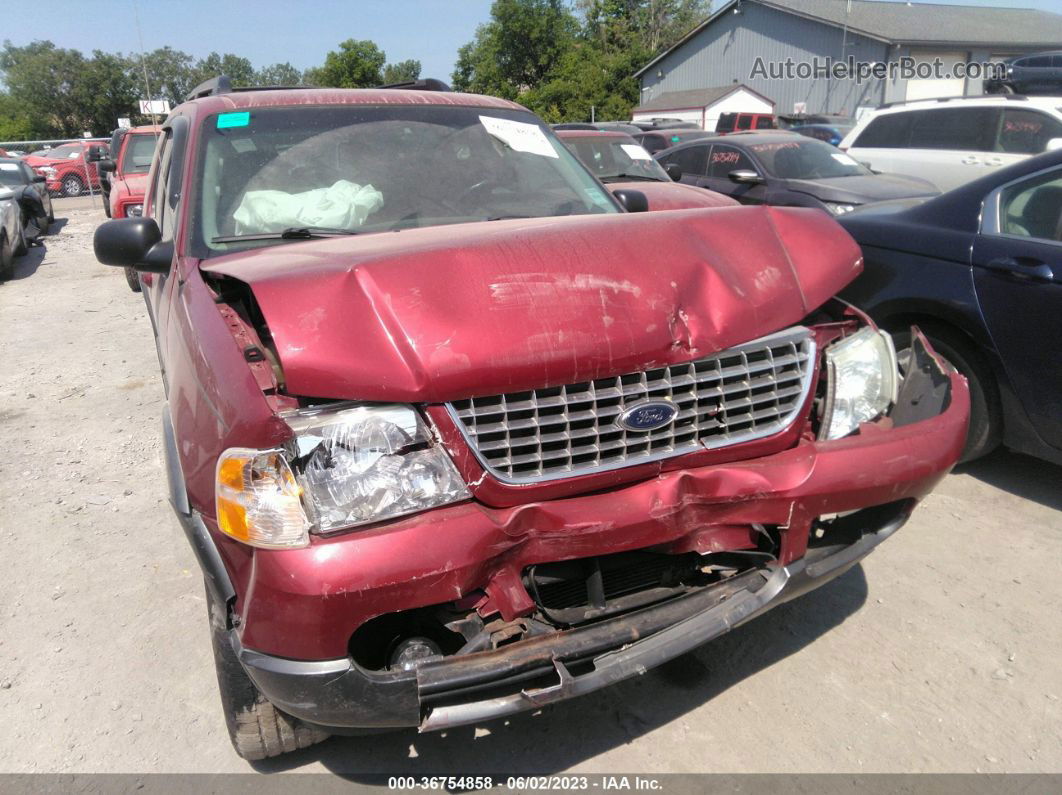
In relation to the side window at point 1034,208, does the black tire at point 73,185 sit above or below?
below

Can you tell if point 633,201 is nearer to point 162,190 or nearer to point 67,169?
point 162,190

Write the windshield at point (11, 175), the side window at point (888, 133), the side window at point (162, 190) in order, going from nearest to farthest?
the side window at point (162, 190) < the side window at point (888, 133) < the windshield at point (11, 175)

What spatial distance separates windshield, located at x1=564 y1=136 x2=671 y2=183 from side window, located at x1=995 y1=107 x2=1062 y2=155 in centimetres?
380

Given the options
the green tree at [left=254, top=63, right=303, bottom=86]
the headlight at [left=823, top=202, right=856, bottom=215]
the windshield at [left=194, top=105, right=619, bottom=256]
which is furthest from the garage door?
the green tree at [left=254, top=63, right=303, bottom=86]

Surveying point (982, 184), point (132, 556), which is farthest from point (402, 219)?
point (982, 184)

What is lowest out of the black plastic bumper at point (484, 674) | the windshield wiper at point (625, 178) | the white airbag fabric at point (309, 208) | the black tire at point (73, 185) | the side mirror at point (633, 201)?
the black tire at point (73, 185)

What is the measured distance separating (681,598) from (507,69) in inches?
2298

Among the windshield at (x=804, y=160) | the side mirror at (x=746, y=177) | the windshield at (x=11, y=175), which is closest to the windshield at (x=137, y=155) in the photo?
the windshield at (x=11, y=175)

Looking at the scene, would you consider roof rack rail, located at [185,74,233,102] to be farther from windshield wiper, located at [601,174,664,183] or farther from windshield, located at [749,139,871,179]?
windshield, located at [749,139,871,179]

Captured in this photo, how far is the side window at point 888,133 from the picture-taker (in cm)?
1018

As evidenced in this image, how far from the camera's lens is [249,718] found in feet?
7.64

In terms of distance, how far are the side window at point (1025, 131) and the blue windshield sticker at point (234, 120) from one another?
28.1ft

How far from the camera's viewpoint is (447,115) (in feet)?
12.1

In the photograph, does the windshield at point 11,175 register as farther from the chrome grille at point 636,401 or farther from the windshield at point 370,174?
the chrome grille at point 636,401
